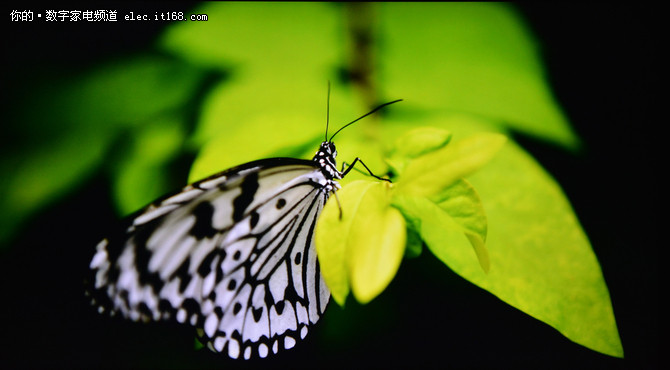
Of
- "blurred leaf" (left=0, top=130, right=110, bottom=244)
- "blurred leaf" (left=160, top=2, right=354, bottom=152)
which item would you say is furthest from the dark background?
"blurred leaf" (left=160, top=2, right=354, bottom=152)

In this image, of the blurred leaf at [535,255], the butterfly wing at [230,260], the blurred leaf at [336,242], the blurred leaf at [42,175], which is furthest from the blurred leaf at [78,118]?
the blurred leaf at [535,255]

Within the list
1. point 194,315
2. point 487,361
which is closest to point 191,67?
point 194,315

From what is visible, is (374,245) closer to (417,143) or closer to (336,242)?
(336,242)

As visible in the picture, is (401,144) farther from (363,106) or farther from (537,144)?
(537,144)

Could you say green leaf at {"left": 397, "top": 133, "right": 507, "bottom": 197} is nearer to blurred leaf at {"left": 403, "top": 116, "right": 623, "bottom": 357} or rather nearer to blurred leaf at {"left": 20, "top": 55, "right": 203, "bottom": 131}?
blurred leaf at {"left": 403, "top": 116, "right": 623, "bottom": 357}

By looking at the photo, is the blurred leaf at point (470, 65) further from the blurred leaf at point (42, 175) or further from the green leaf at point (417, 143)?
the blurred leaf at point (42, 175)

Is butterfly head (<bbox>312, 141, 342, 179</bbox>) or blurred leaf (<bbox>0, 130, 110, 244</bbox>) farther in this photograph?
blurred leaf (<bbox>0, 130, 110, 244</bbox>)
